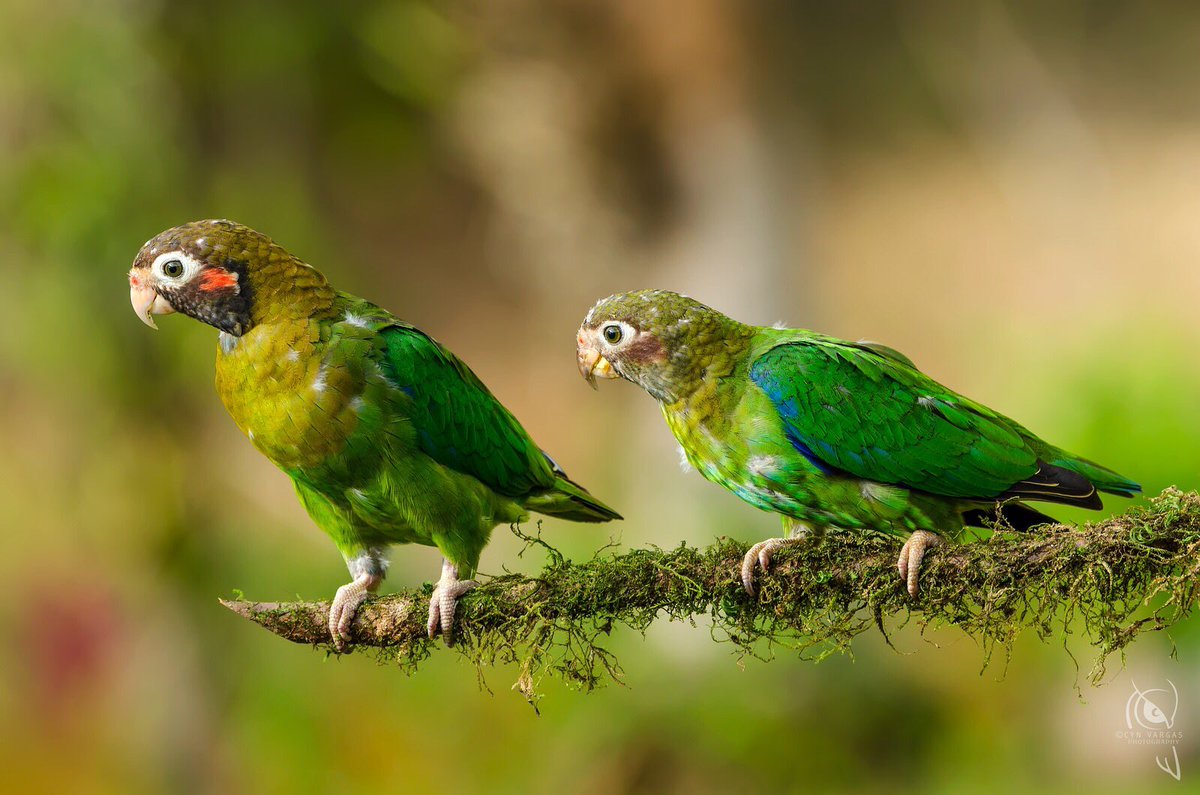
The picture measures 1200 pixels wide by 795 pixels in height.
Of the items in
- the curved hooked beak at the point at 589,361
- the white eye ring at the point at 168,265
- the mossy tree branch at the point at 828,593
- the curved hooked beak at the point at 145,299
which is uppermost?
the curved hooked beak at the point at 589,361

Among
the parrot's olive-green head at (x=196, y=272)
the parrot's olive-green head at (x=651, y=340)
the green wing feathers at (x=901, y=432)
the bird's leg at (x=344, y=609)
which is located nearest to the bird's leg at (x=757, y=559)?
the green wing feathers at (x=901, y=432)

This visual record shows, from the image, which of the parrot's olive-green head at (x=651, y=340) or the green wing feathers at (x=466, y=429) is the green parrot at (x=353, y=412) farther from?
the parrot's olive-green head at (x=651, y=340)

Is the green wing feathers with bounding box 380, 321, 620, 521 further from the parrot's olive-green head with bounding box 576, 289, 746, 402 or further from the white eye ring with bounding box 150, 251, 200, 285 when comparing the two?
the white eye ring with bounding box 150, 251, 200, 285

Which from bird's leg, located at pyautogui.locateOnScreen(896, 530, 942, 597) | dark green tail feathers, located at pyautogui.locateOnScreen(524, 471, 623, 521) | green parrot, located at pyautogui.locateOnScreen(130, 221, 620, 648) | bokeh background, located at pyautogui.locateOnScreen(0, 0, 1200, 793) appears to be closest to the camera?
bird's leg, located at pyautogui.locateOnScreen(896, 530, 942, 597)

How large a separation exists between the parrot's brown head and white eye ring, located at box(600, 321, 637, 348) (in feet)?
2.00

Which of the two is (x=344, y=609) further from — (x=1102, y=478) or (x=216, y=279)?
(x=1102, y=478)

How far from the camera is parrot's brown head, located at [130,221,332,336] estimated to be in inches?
89.6

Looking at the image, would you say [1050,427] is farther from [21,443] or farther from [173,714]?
[21,443]

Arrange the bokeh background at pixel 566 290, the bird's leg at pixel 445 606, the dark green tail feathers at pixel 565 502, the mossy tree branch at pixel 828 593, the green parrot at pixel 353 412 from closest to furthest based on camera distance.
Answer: the mossy tree branch at pixel 828 593 → the green parrot at pixel 353 412 → the bird's leg at pixel 445 606 → the dark green tail feathers at pixel 565 502 → the bokeh background at pixel 566 290

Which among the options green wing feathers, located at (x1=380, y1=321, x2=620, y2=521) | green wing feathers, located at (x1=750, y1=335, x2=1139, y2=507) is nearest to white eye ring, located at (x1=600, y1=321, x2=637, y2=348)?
green wing feathers, located at (x1=750, y1=335, x2=1139, y2=507)

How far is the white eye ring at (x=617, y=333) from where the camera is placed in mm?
2414

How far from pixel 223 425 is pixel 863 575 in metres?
5.01

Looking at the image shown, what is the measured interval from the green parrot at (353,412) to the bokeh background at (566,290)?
2.95m

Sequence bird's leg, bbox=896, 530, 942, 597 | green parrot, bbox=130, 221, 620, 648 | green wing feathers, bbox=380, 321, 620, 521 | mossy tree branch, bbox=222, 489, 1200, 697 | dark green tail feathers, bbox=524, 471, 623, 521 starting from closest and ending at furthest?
mossy tree branch, bbox=222, 489, 1200, 697
bird's leg, bbox=896, 530, 942, 597
green parrot, bbox=130, 221, 620, 648
green wing feathers, bbox=380, 321, 620, 521
dark green tail feathers, bbox=524, 471, 623, 521
